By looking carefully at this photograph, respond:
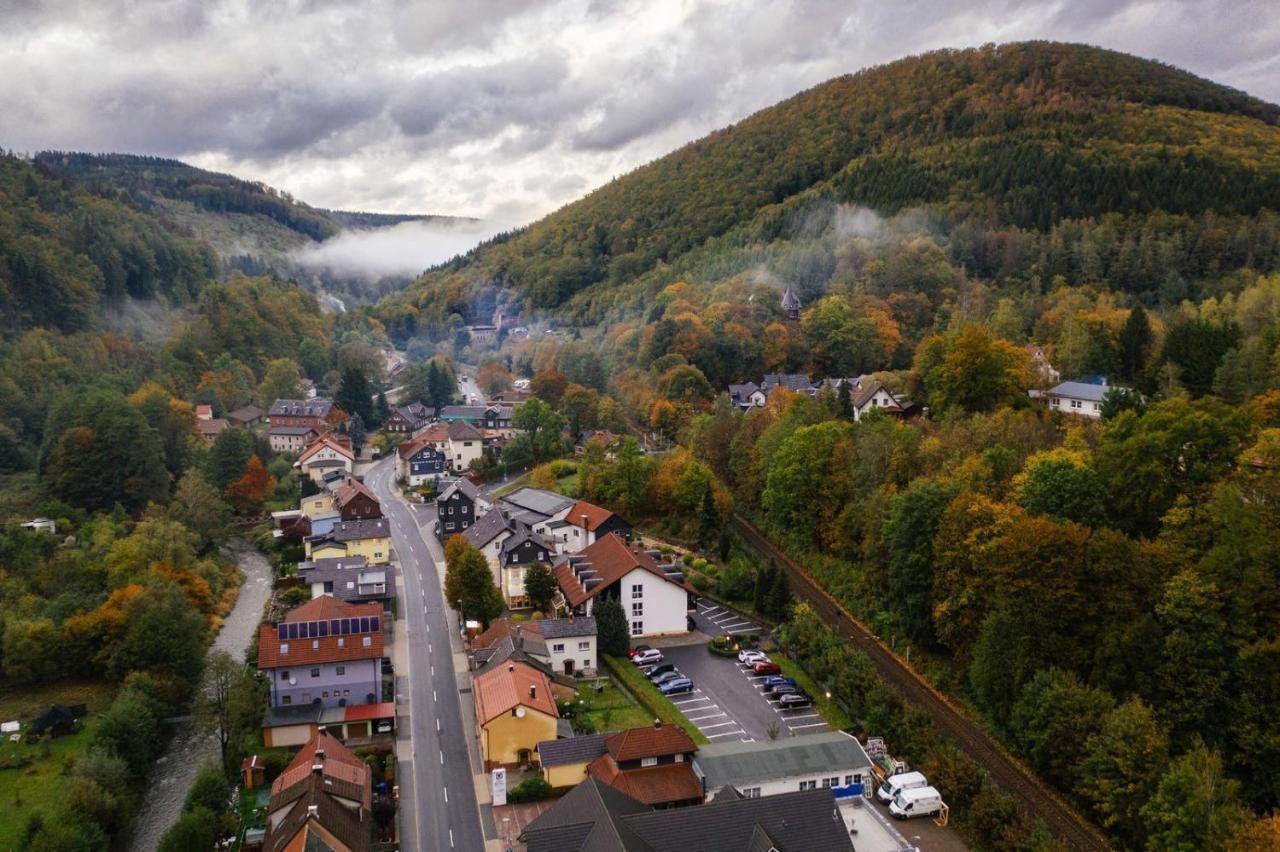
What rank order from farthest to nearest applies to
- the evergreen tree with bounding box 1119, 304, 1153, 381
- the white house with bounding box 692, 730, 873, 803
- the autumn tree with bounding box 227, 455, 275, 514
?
the autumn tree with bounding box 227, 455, 275, 514 < the evergreen tree with bounding box 1119, 304, 1153, 381 < the white house with bounding box 692, 730, 873, 803

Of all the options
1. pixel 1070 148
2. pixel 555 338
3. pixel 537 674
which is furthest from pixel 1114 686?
pixel 555 338

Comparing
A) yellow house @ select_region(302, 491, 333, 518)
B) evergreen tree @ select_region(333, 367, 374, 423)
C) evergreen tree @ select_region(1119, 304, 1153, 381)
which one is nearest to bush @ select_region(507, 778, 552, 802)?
evergreen tree @ select_region(1119, 304, 1153, 381)

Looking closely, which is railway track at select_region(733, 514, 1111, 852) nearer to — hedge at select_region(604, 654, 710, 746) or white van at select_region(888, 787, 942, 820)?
white van at select_region(888, 787, 942, 820)

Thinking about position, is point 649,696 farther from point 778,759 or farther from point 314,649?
point 314,649

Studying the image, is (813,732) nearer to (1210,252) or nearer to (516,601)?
(516,601)

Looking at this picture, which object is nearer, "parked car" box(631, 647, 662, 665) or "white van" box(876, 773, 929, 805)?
"white van" box(876, 773, 929, 805)

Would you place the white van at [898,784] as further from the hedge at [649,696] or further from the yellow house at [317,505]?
the yellow house at [317,505]

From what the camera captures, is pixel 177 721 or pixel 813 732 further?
pixel 177 721
